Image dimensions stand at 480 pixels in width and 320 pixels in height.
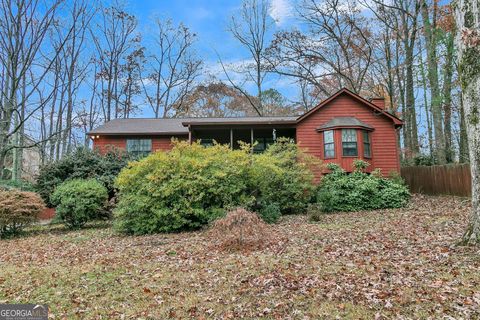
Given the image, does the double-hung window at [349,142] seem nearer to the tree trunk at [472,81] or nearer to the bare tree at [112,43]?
the tree trunk at [472,81]

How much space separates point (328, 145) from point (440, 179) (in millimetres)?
5764

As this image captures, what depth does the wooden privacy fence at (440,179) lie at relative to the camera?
14.2 meters

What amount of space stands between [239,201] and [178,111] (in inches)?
799

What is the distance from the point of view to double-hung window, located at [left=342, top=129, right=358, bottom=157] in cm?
1648

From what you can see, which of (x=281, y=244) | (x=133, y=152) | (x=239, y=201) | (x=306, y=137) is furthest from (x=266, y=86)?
(x=281, y=244)

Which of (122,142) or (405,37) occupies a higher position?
(405,37)

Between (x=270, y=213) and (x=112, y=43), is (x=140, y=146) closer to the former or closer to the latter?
(x=270, y=213)

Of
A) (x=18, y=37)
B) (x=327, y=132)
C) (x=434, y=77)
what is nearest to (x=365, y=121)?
(x=327, y=132)

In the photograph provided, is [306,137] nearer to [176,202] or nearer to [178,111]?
[176,202]

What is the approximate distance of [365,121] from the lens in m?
17.6

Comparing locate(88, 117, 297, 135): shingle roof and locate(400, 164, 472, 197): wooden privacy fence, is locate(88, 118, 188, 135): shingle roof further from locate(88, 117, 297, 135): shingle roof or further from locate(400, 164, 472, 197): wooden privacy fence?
locate(400, 164, 472, 197): wooden privacy fence

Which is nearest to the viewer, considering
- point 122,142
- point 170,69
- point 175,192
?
point 175,192

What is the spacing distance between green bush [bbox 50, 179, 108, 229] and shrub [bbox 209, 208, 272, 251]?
264 inches

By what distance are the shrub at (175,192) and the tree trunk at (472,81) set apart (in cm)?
687
